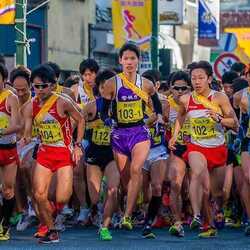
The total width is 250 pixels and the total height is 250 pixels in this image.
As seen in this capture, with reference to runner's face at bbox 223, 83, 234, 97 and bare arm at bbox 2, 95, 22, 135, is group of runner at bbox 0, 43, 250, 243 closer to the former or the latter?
bare arm at bbox 2, 95, 22, 135

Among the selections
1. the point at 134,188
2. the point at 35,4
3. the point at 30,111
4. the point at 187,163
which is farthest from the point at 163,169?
the point at 35,4

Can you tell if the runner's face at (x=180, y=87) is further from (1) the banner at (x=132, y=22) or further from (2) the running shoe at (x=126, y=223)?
(1) the banner at (x=132, y=22)

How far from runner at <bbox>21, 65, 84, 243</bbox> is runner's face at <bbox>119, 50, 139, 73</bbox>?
0.85m

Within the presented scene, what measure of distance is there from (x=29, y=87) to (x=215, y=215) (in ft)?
9.65

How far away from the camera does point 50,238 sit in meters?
13.7

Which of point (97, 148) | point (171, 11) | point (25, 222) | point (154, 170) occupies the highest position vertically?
point (171, 11)

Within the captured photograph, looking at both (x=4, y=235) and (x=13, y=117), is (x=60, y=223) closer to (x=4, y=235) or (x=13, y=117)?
(x=4, y=235)

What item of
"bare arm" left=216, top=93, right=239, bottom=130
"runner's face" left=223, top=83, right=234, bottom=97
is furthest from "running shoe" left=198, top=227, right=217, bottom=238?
"runner's face" left=223, top=83, right=234, bottom=97

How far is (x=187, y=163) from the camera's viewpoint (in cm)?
1510

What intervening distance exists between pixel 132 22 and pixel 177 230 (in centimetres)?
1370

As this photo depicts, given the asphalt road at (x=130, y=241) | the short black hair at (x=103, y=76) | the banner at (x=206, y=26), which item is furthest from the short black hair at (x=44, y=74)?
the banner at (x=206, y=26)

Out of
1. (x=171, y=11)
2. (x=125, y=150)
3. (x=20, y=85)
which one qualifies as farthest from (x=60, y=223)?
(x=171, y=11)

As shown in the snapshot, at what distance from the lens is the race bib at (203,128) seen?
14.3m

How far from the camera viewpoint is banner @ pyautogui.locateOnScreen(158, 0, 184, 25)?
3394cm
